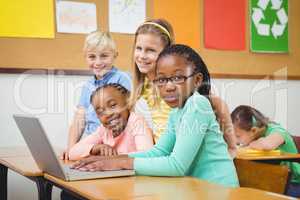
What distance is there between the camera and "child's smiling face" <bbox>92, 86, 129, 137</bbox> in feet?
6.83

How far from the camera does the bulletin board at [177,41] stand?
2902 millimetres

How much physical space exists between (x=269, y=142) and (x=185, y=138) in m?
1.34

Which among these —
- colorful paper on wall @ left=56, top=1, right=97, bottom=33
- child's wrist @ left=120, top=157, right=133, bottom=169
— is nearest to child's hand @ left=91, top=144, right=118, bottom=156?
child's wrist @ left=120, top=157, right=133, bottom=169

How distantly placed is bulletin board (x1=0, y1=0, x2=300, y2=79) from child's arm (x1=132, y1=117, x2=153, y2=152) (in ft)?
3.40

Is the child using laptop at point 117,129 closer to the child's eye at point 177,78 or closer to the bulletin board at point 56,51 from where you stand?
the child's eye at point 177,78

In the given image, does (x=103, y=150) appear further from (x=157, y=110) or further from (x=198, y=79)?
(x=198, y=79)

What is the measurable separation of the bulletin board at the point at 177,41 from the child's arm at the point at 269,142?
84 cm

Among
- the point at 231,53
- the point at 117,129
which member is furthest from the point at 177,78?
the point at 231,53

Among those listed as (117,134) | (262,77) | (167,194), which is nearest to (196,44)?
(262,77)

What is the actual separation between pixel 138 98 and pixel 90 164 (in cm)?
85

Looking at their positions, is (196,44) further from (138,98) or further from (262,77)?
(138,98)

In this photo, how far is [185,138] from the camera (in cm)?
148

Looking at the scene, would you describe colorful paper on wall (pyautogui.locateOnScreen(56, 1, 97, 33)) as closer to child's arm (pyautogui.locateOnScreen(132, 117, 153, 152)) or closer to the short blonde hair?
the short blonde hair

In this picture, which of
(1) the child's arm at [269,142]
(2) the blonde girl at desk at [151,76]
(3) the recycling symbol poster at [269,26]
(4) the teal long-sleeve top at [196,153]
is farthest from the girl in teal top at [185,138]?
(3) the recycling symbol poster at [269,26]
